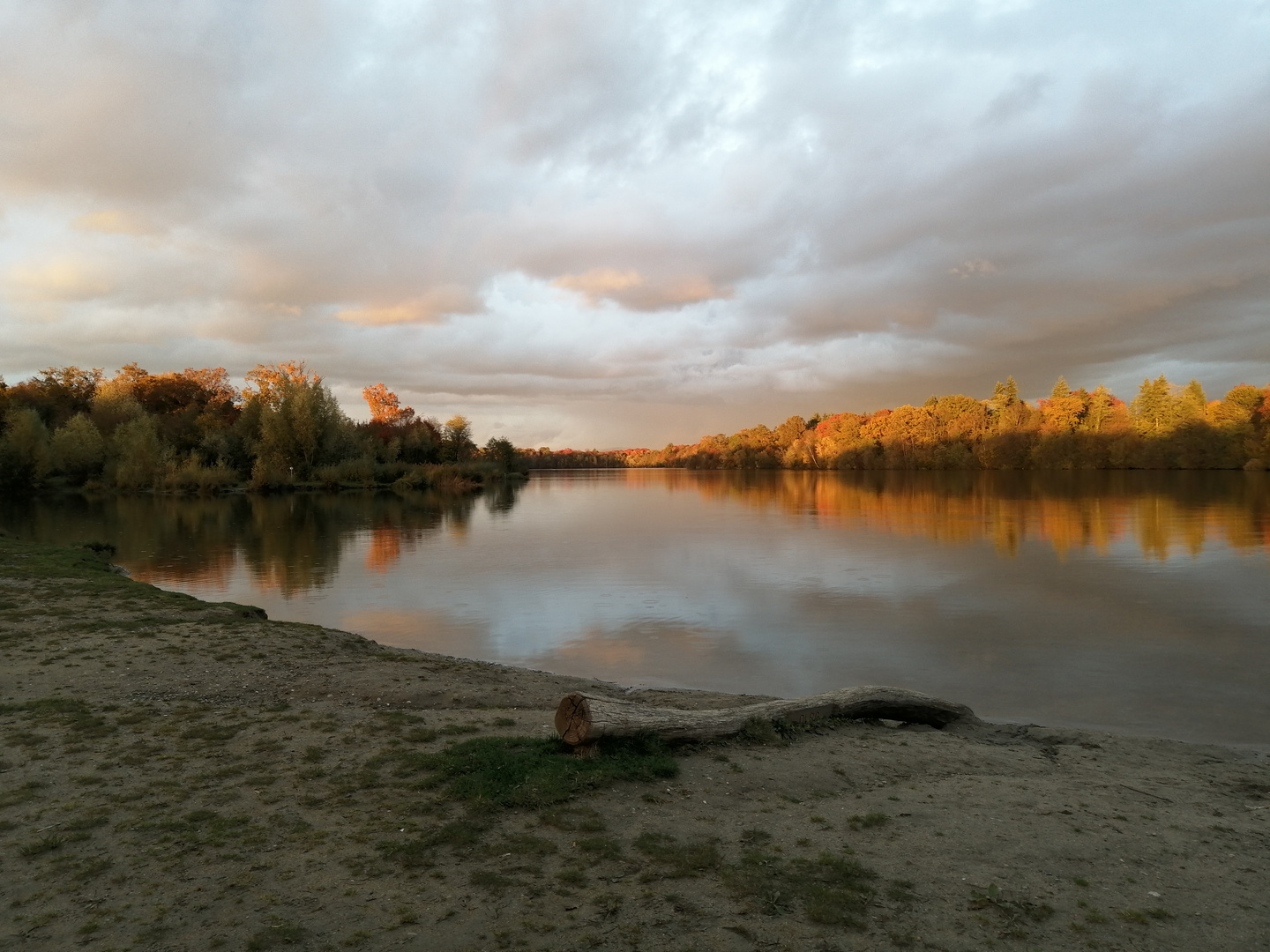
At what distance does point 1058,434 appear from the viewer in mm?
91562

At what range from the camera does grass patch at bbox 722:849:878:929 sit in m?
3.56

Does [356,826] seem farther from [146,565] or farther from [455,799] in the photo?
[146,565]

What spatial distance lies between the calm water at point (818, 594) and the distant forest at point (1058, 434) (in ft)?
182

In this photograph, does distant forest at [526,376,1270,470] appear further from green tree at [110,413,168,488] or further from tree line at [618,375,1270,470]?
green tree at [110,413,168,488]

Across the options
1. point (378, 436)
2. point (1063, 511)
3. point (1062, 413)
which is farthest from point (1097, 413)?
point (378, 436)

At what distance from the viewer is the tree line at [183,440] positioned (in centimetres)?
5478

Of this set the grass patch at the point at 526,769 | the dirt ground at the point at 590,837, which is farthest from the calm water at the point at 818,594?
the grass patch at the point at 526,769

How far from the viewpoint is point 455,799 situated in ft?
15.5

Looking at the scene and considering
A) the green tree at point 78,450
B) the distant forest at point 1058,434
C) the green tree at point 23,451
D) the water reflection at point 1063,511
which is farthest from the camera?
the distant forest at point 1058,434

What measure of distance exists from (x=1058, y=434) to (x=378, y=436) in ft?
262

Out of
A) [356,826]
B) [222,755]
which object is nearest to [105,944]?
[356,826]

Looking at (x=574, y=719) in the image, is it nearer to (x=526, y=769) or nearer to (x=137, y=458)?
(x=526, y=769)

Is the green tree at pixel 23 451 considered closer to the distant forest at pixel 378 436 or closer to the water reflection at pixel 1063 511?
the distant forest at pixel 378 436

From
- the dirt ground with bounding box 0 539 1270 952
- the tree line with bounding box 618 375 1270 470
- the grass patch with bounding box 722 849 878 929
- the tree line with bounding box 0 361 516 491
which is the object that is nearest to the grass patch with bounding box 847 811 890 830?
the dirt ground with bounding box 0 539 1270 952
